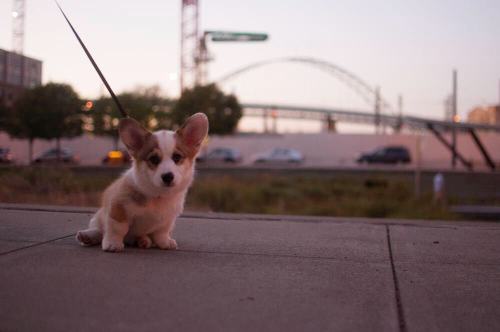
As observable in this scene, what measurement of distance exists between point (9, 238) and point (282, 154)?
4371 centimetres

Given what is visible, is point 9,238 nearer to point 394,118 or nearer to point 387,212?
point 387,212

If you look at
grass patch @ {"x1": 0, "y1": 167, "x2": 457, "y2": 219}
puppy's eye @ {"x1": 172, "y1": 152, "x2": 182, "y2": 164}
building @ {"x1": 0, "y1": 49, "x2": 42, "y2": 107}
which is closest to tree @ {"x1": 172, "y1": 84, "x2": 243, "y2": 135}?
grass patch @ {"x1": 0, "y1": 167, "x2": 457, "y2": 219}

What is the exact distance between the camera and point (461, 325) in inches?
116

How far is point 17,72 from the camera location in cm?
830

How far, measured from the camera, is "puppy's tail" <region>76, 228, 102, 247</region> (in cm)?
474

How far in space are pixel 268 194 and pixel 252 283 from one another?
1604 centimetres

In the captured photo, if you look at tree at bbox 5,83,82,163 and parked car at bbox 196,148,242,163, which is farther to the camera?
parked car at bbox 196,148,242,163

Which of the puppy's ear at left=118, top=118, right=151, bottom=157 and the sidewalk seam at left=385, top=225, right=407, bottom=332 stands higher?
the puppy's ear at left=118, top=118, right=151, bottom=157

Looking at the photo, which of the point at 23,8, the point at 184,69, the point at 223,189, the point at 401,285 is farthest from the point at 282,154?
the point at 401,285

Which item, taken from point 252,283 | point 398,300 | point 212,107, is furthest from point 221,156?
point 398,300

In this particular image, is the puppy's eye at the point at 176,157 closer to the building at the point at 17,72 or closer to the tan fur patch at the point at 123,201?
the tan fur patch at the point at 123,201

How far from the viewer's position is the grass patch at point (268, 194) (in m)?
11.5

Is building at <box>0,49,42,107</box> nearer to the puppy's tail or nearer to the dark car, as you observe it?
the puppy's tail

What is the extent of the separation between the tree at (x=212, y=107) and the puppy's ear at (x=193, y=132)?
136 ft
